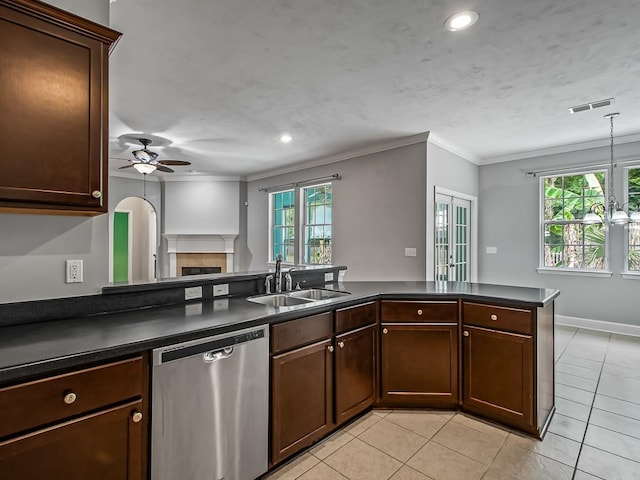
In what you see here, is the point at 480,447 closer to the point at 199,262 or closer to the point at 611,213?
the point at 611,213

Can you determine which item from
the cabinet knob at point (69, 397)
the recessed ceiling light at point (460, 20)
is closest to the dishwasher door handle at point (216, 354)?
the cabinet knob at point (69, 397)

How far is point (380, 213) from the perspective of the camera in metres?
4.84

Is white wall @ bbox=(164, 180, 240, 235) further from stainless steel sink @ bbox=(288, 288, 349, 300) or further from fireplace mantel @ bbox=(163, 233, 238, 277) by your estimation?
stainless steel sink @ bbox=(288, 288, 349, 300)

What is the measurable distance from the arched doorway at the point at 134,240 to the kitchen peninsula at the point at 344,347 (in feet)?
19.1

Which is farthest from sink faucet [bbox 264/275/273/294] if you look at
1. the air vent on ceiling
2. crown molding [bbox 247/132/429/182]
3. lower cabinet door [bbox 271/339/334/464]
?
the air vent on ceiling

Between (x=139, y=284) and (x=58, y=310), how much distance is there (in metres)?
0.41

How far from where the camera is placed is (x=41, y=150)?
1476 millimetres

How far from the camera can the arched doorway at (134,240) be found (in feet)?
24.1

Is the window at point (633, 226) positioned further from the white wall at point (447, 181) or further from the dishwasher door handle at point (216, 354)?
the dishwasher door handle at point (216, 354)

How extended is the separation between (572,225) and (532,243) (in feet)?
1.88

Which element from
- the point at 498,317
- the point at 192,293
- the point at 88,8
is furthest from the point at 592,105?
the point at 88,8

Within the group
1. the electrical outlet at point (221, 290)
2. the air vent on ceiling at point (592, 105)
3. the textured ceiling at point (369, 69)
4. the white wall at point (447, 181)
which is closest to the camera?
the textured ceiling at point (369, 69)

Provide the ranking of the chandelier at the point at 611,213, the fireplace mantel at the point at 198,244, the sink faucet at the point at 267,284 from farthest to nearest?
the fireplace mantel at the point at 198,244 → the chandelier at the point at 611,213 → the sink faucet at the point at 267,284

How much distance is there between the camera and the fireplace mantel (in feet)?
22.5
